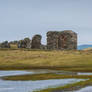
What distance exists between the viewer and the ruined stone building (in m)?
184

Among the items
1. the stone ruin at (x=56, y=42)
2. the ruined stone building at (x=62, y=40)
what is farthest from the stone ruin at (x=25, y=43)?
the ruined stone building at (x=62, y=40)

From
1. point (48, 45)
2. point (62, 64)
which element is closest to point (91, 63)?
point (62, 64)

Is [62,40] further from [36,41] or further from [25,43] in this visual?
[25,43]

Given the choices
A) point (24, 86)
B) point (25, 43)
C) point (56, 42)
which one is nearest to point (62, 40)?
point (56, 42)

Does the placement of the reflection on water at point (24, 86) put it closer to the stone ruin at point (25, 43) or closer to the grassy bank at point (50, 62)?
the grassy bank at point (50, 62)

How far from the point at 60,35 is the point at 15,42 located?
3149cm

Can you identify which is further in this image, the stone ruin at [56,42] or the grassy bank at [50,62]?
the stone ruin at [56,42]

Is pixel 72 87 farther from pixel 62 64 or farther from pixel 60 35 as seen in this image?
pixel 60 35

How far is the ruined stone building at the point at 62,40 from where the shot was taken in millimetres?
184000

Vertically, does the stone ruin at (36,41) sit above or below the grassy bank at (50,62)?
above

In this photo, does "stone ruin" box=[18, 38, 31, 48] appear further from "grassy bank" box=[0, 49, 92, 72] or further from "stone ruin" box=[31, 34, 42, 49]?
"grassy bank" box=[0, 49, 92, 72]

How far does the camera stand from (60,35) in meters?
190

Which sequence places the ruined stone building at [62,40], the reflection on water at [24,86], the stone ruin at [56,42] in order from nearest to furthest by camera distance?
1. the reflection on water at [24,86]
2. the stone ruin at [56,42]
3. the ruined stone building at [62,40]

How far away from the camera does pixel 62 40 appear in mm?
186125
